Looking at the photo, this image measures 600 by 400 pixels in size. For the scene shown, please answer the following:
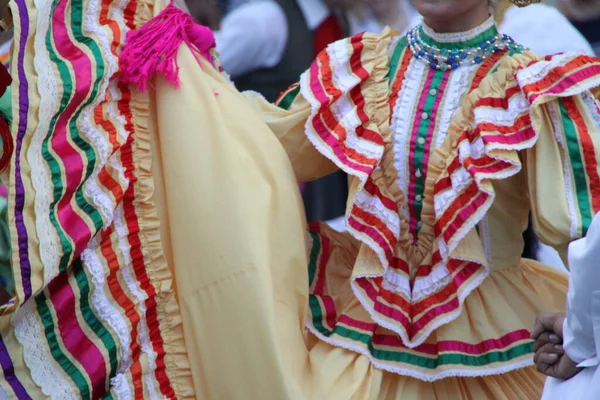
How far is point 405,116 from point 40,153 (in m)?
0.81

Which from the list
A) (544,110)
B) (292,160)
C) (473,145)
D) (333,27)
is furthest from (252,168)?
(333,27)

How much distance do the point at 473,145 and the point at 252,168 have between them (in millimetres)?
465

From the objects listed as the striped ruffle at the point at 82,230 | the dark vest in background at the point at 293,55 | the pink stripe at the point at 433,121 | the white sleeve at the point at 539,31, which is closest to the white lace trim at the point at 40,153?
the striped ruffle at the point at 82,230

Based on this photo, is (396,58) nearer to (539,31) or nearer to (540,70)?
(540,70)

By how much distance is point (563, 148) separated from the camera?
2.13 meters

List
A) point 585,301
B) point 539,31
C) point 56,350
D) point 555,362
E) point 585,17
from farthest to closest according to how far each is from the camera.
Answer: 1. point 585,17
2. point 539,31
3. point 56,350
4. point 555,362
5. point 585,301

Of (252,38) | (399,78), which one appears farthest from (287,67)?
(399,78)

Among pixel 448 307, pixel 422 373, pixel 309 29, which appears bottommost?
pixel 422 373

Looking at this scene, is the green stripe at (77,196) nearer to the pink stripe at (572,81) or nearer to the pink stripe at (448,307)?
the pink stripe at (448,307)

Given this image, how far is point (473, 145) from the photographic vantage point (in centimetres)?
221

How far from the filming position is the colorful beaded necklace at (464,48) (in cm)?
232

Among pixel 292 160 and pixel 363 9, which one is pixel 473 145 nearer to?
pixel 292 160

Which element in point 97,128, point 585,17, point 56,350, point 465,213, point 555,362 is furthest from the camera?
point 585,17

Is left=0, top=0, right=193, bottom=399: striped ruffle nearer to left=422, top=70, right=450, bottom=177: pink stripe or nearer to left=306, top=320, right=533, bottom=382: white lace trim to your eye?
left=306, top=320, right=533, bottom=382: white lace trim
